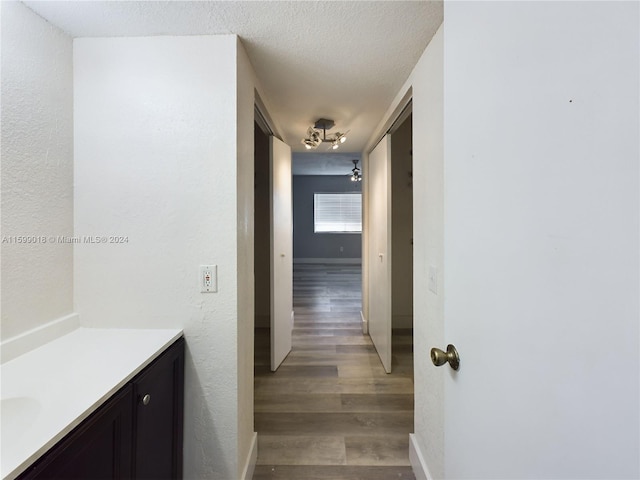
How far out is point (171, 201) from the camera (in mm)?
1270

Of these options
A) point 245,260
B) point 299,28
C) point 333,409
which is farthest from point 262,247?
point 299,28

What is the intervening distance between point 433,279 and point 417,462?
1015 mm

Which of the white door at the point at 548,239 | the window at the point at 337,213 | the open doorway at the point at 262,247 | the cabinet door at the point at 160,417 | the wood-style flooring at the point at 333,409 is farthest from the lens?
the window at the point at 337,213

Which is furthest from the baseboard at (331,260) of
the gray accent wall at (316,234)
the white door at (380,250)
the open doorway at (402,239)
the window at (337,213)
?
the white door at (380,250)

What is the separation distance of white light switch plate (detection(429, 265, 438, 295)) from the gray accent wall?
22.7ft

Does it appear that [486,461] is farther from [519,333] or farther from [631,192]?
[631,192]

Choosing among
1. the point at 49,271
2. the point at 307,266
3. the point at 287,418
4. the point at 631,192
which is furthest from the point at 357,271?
the point at 631,192

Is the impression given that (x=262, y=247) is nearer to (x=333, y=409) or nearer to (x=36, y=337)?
(x=333, y=409)

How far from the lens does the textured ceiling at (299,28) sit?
1097 mm

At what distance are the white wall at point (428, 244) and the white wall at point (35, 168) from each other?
1.66 m

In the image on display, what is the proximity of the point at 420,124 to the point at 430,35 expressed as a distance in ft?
1.25

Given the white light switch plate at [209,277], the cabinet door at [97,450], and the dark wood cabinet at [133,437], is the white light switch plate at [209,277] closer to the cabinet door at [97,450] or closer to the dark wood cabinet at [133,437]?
the dark wood cabinet at [133,437]

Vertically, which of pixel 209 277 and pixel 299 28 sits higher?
pixel 299 28

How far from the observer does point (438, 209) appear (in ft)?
4.11
